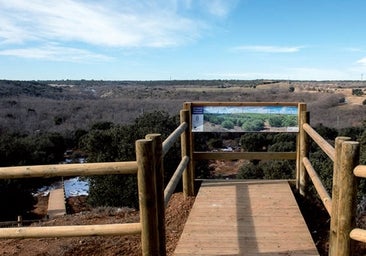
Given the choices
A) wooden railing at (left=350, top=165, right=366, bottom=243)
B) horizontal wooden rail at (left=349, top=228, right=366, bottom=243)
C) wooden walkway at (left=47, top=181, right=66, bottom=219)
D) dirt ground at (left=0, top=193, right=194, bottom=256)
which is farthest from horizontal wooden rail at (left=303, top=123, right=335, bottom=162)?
wooden walkway at (left=47, top=181, right=66, bottom=219)

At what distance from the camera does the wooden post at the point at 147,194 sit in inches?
109

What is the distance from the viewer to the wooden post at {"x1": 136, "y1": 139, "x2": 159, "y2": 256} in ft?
9.11

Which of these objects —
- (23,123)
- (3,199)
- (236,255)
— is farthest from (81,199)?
(23,123)

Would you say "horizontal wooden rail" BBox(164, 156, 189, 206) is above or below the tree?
above

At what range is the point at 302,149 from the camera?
5.70m

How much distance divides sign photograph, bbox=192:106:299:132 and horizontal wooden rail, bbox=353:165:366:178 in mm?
3187

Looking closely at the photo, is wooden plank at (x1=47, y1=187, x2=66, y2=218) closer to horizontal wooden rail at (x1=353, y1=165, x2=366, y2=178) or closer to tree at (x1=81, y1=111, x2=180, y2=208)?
tree at (x1=81, y1=111, x2=180, y2=208)

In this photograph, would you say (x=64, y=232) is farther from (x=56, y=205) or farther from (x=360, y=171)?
(x=56, y=205)

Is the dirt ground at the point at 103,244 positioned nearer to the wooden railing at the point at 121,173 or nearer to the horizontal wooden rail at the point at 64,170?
the wooden railing at the point at 121,173

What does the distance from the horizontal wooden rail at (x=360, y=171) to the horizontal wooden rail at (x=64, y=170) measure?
1533 mm

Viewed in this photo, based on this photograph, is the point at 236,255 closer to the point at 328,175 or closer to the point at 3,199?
the point at 328,175

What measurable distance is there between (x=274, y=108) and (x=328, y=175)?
8740mm

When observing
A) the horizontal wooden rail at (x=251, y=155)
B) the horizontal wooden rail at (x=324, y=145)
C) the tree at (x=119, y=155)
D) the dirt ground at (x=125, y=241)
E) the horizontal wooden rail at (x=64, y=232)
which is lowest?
the tree at (x=119, y=155)

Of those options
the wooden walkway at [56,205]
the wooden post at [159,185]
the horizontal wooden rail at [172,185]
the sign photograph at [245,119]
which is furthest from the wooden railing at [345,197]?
the wooden walkway at [56,205]
